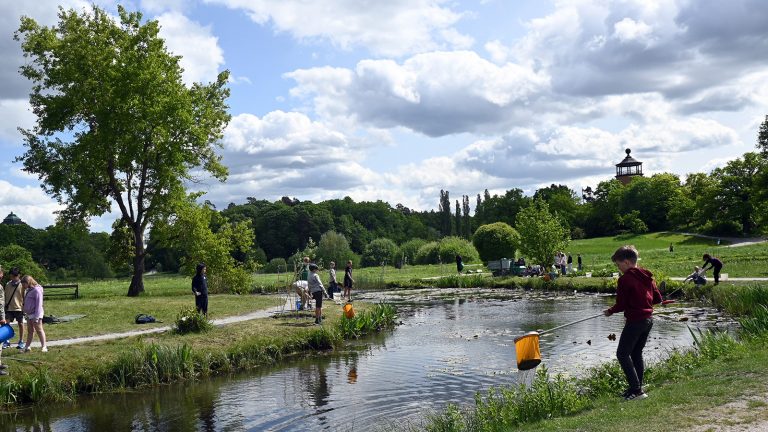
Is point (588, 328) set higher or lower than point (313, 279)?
lower

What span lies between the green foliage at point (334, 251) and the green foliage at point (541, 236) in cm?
3564

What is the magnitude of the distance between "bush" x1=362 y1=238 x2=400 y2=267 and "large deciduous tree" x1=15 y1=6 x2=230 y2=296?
4426 centimetres

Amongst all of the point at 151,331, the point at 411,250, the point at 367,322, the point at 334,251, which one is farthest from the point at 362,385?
the point at 334,251

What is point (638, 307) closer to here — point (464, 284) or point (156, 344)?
point (156, 344)

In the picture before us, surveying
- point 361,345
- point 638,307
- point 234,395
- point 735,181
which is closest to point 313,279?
point 361,345

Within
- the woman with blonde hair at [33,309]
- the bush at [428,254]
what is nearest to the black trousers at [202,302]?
the woman with blonde hair at [33,309]

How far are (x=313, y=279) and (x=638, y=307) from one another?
44.4 ft

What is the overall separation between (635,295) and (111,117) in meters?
28.9

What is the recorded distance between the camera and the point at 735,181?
2729 inches

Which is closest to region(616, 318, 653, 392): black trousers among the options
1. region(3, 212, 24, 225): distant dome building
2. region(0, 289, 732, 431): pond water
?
region(0, 289, 732, 431): pond water

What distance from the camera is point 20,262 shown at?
39875 millimetres

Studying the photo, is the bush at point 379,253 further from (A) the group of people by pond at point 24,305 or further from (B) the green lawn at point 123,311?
(A) the group of people by pond at point 24,305

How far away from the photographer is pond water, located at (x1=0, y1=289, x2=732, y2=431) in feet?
41.3

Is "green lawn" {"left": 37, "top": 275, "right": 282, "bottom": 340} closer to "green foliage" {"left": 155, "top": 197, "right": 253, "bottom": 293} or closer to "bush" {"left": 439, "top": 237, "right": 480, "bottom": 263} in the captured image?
"green foliage" {"left": 155, "top": 197, "right": 253, "bottom": 293}
